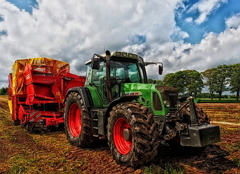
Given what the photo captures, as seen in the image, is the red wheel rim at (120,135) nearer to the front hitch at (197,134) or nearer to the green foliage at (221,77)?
the front hitch at (197,134)

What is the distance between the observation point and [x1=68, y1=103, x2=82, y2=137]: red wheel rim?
270 inches

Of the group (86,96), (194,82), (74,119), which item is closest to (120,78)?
(86,96)

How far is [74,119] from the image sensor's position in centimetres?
704

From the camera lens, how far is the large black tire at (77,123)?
19.2ft

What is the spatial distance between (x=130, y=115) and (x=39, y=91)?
6095 millimetres

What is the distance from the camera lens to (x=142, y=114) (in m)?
4.19

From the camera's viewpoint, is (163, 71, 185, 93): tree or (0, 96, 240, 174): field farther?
(163, 71, 185, 93): tree

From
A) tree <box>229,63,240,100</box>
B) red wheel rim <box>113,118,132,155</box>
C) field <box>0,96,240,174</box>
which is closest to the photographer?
field <box>0,96,240,174</box>

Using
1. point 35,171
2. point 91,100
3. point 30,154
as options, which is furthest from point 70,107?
point 35,171

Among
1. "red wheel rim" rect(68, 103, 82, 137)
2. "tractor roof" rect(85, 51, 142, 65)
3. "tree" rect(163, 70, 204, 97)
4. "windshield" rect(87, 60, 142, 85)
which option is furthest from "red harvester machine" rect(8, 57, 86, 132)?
"tree" rect(163, 70, 204, 97)

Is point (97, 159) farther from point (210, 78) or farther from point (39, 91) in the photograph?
point (210, 78)

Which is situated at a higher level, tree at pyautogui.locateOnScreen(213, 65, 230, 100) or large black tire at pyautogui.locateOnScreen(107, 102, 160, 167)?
tree at pyautogui.locateOnScreen(213, 65, 230, 100)

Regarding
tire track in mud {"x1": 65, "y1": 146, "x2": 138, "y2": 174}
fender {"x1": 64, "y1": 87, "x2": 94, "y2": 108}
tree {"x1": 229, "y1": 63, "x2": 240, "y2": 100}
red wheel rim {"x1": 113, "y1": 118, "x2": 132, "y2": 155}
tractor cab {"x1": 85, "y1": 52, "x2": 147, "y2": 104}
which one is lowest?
tire track in mud {"x1": 65, "y1": 146, "x2": 138, "y2": 174}

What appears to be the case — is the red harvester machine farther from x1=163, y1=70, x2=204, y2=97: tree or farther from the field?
x1=163, y1=70, x2=204, y2=97: tree
